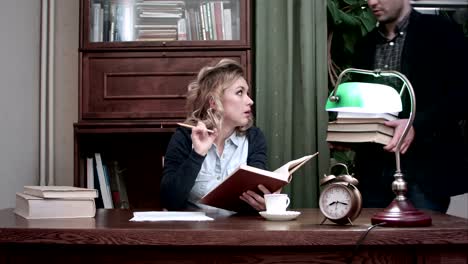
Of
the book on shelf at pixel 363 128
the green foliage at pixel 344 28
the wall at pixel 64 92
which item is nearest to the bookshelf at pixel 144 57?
the wall at pixel 64 92

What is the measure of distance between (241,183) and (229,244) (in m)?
0.41

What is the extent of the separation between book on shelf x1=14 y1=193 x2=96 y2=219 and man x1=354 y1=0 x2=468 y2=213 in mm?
1127

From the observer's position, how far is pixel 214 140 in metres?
2.42

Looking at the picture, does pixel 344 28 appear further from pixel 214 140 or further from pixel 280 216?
pixel 280 216

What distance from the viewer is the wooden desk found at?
137 cm

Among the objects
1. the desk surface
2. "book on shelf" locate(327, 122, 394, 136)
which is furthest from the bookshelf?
the desk surface

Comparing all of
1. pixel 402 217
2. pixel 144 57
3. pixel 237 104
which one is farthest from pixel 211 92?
pixel 402 217

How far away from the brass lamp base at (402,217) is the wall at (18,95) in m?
1.77

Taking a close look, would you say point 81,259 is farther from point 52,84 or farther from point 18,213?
point 52,84

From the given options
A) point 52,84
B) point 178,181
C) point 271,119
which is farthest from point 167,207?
point 52,84

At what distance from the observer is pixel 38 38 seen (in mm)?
3041

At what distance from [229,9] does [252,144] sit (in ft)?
2.30

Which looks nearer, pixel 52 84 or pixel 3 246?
pixel 3 246

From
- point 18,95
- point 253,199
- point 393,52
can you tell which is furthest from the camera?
point 18,95
